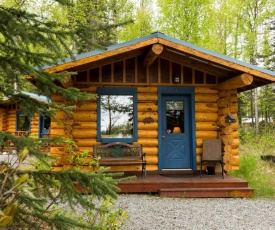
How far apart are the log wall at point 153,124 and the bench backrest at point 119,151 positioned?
293mm

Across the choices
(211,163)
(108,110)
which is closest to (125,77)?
(108,110)

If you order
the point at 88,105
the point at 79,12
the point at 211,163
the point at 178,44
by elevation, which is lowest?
the point at 211,163

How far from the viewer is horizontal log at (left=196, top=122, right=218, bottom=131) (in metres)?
7.36

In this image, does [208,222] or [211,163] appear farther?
[211,163]

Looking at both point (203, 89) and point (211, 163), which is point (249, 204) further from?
point (203, 89)

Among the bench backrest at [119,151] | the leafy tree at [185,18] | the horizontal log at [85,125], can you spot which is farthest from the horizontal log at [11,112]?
the bench backrest at [119,151]

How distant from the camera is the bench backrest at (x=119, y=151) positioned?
6801mm

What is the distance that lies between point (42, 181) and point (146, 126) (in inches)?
195

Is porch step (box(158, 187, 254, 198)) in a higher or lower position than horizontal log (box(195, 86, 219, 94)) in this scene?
lower

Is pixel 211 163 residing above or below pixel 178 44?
below

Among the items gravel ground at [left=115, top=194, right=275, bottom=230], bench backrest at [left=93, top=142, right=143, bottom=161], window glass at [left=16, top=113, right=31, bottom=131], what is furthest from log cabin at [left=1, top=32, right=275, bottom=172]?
window glass at [left=16, top=113, right=31, bottom=131]

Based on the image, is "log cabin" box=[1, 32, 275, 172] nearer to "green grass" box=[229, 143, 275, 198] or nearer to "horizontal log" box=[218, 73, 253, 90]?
"horizontal log" box=[218, 73, 253, 90]

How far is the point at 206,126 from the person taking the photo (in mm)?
7371

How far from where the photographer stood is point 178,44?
20.3 feet
